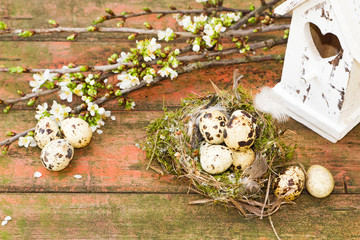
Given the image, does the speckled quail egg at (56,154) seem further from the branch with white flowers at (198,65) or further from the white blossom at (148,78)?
the white blossom at (148,78)

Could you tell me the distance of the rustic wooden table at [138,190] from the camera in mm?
1448

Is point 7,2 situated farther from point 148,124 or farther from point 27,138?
point 148,124

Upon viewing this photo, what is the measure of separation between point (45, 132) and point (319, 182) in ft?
3.35

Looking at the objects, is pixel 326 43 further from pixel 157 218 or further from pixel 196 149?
pixel 157 218

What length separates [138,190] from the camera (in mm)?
1546

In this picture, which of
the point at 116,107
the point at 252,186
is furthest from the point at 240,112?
the point at 116,107

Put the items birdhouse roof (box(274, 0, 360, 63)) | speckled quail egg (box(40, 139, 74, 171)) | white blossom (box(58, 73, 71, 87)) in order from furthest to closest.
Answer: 1. white blossom (box(58, 73, 71, 87))
2. speckled quail egg (box(40, 139, 74, 171))
3. birdhouse roof (box(274, 0, 360, 63))

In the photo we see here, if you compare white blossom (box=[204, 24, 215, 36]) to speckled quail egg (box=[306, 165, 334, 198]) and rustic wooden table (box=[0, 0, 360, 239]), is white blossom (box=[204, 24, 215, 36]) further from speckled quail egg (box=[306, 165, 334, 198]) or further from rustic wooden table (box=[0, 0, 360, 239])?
speckled quail egg (box=[306, 165, 334, 198])

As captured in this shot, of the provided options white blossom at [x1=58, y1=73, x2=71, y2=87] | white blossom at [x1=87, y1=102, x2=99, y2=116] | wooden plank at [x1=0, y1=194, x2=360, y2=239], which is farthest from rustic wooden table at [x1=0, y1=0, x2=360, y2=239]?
white blossom at [x1=58, y1=73, x2=71, y2=87]

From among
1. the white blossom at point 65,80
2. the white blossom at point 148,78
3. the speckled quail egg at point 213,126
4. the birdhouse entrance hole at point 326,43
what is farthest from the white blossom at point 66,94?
the birdhouse entrance hole at point 326,43

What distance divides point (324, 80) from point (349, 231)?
54 cm

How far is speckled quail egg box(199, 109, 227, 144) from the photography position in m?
1.41

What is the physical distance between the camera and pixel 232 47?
1.94 metres

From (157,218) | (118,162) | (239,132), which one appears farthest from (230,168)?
(118,162)
